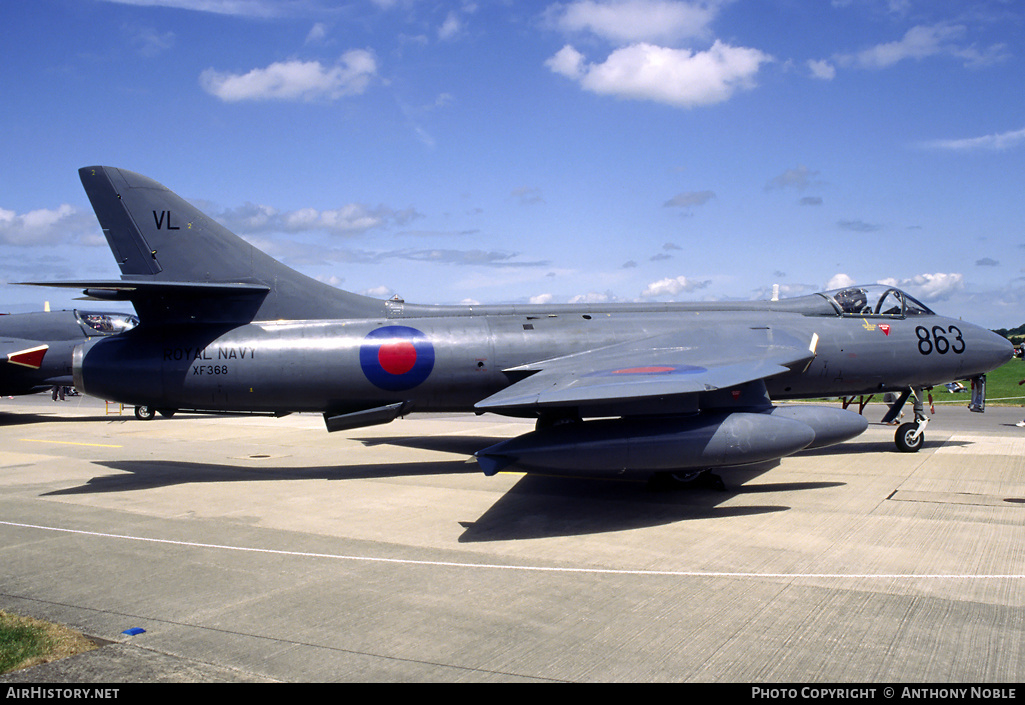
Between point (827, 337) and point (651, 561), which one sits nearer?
point (651, 561)

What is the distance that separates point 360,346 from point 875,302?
9.07 metres

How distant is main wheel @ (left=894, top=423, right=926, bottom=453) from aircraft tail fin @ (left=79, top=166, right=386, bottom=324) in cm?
1045

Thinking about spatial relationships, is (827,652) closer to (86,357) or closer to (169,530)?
(169,530)

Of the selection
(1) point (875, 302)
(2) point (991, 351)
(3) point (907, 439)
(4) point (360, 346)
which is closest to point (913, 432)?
(3) point (907, 439)

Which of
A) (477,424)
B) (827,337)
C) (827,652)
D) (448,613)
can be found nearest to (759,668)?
(827,652)

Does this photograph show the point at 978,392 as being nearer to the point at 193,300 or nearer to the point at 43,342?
the point at 193,300

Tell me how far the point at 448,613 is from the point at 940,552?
4.85 m

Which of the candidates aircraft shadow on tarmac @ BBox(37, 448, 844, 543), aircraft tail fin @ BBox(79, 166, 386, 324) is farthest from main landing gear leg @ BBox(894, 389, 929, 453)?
aircraft tail fin @ BBox(79, 166, 386, 324)

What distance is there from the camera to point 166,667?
4.53 metres

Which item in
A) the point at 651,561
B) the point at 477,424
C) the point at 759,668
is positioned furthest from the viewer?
the point at 477,424

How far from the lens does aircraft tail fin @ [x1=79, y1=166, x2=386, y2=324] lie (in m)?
10.6

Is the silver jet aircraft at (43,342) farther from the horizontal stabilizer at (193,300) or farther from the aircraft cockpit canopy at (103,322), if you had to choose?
the horizontal stabilizer at (193,300)

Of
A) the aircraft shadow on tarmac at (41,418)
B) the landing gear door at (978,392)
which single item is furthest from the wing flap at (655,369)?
the aircraft shadow on tarmac at (41,418)

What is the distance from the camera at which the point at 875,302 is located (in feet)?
40.9
